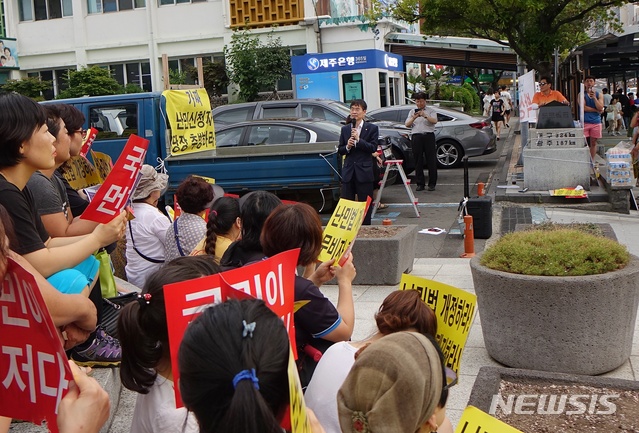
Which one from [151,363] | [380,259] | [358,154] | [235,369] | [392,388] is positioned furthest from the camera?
[358,154]

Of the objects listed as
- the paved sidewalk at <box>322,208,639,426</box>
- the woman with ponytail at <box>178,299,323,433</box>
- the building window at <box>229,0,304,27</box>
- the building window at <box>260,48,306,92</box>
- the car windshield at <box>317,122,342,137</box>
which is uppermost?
the building window at <box>229,0,304,27</box>

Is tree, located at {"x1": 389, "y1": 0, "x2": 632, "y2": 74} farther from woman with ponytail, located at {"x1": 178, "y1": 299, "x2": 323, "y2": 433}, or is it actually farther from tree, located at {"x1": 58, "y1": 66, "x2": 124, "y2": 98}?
woman with ponytail, located at {"x1": 178, "y1": 299, "x2": 323, "y2": 433}

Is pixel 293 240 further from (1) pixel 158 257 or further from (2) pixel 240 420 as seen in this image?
(1) pixel 158 257

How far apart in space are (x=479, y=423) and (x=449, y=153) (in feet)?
52.8

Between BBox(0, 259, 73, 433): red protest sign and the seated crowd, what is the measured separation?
0.20 ft

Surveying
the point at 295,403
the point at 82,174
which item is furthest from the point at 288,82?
the point at 295,403

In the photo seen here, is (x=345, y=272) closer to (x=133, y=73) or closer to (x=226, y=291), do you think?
(x=226, y=291)

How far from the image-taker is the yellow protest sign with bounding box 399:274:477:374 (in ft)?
12.4

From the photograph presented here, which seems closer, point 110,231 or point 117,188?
point 110,231

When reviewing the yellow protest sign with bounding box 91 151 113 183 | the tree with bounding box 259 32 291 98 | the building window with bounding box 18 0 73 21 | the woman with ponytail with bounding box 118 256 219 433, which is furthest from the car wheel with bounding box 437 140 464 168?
the building window with bounding box 18 0 73 21

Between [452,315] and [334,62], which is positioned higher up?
[334,62]

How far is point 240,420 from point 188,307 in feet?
2.77

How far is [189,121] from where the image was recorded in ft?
33.7

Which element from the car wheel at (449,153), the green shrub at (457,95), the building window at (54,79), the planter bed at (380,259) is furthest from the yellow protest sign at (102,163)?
the green shrub at (457,95)
